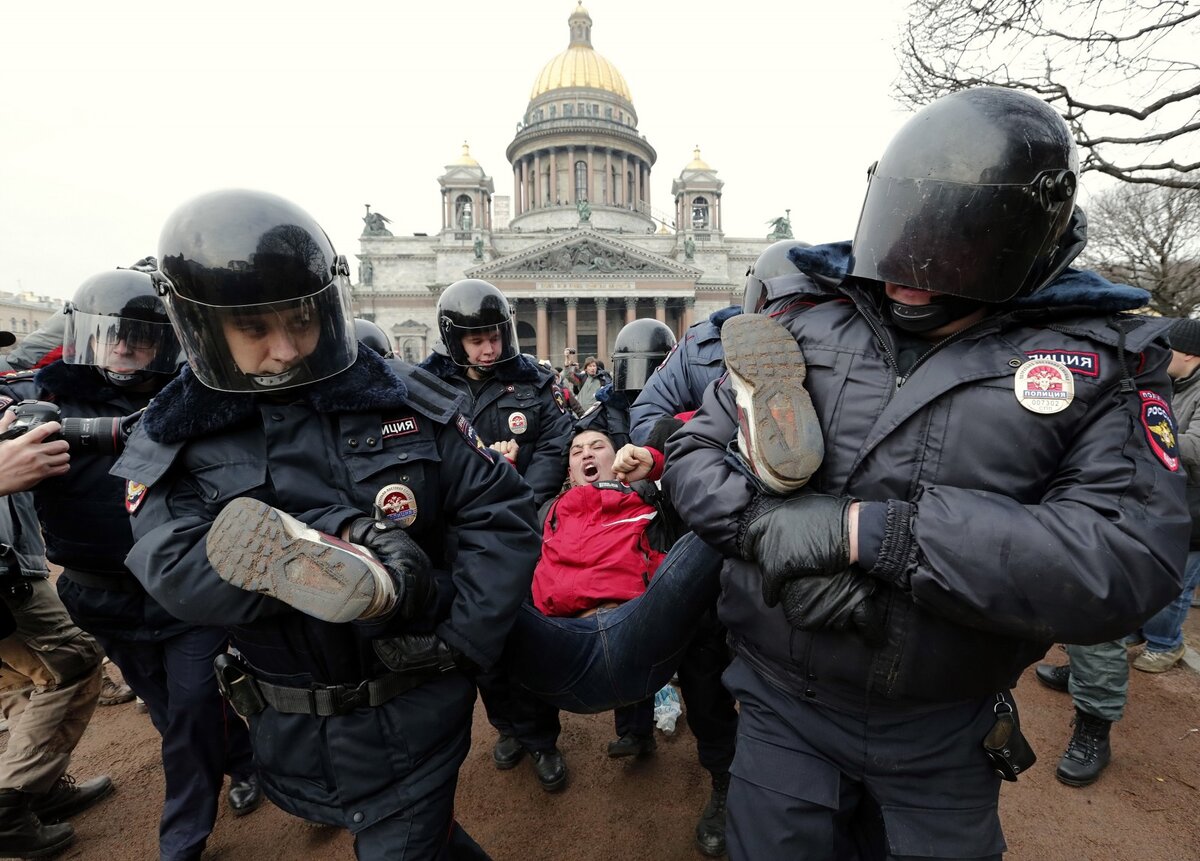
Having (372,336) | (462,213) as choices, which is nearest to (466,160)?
(462,213)

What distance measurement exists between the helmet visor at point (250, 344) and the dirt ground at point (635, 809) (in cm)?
218

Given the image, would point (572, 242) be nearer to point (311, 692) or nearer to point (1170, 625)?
point (1170, 625)

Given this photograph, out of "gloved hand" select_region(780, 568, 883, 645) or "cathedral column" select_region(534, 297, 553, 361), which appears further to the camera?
"cathedral column" select_region(534, 297, 553, 361)

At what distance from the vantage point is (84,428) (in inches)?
84.1

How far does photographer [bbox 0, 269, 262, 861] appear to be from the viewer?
2389 mm

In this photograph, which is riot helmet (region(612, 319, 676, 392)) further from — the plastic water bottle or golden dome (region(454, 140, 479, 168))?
golden dome (region(454, 140, 479, 168))

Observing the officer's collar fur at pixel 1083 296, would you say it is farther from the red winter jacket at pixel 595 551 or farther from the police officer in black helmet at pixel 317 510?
the red winter jacket at pixel 595 551

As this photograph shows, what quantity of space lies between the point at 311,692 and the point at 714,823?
6.07 feet

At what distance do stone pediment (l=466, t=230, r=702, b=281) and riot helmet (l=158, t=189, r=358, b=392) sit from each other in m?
37.0

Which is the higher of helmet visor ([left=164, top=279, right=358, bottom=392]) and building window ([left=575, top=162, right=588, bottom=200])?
building window ([left=575, top=162, right=588, bottom=200])

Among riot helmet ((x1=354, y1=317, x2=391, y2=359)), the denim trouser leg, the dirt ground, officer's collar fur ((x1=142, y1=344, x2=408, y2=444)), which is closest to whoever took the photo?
officer's collar fur ((x1=142, y1=344, x2=408, y2=444))

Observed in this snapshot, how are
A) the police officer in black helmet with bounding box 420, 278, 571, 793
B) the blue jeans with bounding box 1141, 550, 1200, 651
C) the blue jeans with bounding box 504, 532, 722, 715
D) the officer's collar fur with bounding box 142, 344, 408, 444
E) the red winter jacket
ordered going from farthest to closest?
the police officer in black helmet with bounding box 420, 278, 571, 793, the blue jeans with bounding box 1141, 550, 1200, 651, the red winter jacket, the blue jeans with bounding box 504, 532, 722, 715, the officer's collar fur with bounding box 142, 344, 408, 444

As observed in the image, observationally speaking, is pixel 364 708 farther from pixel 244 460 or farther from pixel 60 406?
pixel 60 406

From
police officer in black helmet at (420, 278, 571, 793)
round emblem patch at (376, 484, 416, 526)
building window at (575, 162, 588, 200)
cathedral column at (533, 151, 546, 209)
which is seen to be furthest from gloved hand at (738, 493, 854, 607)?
cathedral column at (533, 151, 546, 209)
